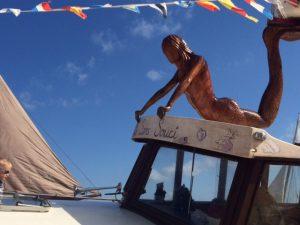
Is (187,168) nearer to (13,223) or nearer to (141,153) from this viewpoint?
(141,153)

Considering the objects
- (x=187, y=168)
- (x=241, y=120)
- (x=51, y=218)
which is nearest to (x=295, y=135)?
(x=241, y=120)

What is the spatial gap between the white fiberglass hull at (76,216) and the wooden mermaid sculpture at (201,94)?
107 centimetres

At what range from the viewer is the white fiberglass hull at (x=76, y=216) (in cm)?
506

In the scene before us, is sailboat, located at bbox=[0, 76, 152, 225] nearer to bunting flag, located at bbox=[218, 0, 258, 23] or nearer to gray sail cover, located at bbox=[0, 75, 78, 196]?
gray sail cover, located at bbox=[0, 75, 78, 196]

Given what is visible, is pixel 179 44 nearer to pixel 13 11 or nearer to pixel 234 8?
pixel 234 8

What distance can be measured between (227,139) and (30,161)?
7390 mm

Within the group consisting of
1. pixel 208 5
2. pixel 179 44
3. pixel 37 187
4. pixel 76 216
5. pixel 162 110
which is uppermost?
pixel 208 5

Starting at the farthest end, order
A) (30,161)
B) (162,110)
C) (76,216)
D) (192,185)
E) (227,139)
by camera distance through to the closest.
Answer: (30,161) < (162,110) < (76,216) < (192,185) < (227,139)

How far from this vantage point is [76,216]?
5.43 metres

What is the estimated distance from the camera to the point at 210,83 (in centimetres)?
612

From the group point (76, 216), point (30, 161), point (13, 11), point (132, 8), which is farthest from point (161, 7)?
point (76, 216)

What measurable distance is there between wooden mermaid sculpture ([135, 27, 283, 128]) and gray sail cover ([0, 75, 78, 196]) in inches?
209

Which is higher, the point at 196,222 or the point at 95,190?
the point at 95,190

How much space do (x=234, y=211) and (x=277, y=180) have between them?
521 mm
